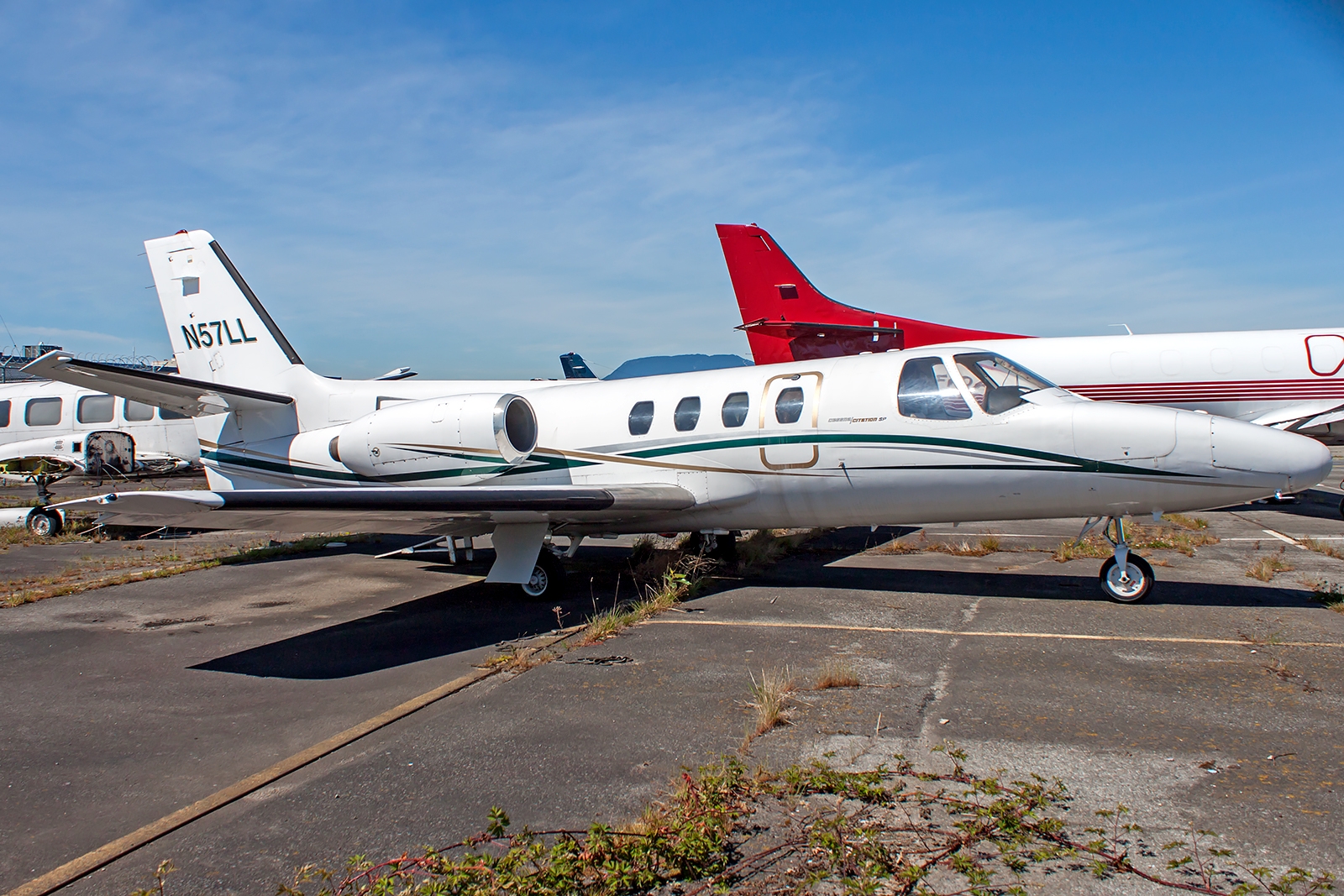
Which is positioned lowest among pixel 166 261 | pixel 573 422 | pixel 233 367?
pixel 573 422

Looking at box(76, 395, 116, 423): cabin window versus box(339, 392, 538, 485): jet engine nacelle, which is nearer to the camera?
box(339, 392, 538, 485): jet engine nacelle

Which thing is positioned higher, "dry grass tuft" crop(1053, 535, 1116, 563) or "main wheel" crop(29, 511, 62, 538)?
"main wheel" crop(29, 511, 62, 538)

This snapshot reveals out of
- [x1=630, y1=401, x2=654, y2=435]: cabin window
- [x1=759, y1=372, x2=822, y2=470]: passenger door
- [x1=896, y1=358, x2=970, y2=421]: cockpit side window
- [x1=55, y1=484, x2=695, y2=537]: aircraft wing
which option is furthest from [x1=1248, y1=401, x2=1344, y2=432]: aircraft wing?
[x1=55, y1=484, x2=695, y2=537]: aircraft wing

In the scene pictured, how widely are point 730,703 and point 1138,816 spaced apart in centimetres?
246

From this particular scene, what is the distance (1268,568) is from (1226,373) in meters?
9.66

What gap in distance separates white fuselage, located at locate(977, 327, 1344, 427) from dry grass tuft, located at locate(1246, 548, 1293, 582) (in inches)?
304

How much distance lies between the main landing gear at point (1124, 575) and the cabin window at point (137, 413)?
21128 millimetres

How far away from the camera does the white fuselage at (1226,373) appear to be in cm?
1680

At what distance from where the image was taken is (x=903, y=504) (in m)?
8.54

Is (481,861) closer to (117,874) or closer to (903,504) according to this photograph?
(117,874)

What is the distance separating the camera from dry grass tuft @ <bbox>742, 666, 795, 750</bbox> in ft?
15.8

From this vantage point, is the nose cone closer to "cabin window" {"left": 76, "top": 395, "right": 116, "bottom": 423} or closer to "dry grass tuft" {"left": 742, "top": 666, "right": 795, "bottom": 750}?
"dry grass tuft" {"left": 742, "top": 666, "right": 795, "bottom": 750}

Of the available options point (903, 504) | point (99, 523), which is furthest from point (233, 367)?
point (903, 504)

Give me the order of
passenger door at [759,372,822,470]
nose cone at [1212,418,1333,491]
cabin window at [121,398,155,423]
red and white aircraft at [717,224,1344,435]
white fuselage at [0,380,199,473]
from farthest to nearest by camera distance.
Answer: cabin window at [121,398,155,423]
white fuselage at [0,380,199,473]
red and white aircraft at [717,224,1344,435]
passenger door at [759,372,822,470]
nose cone at [1212,418,1333,491]
